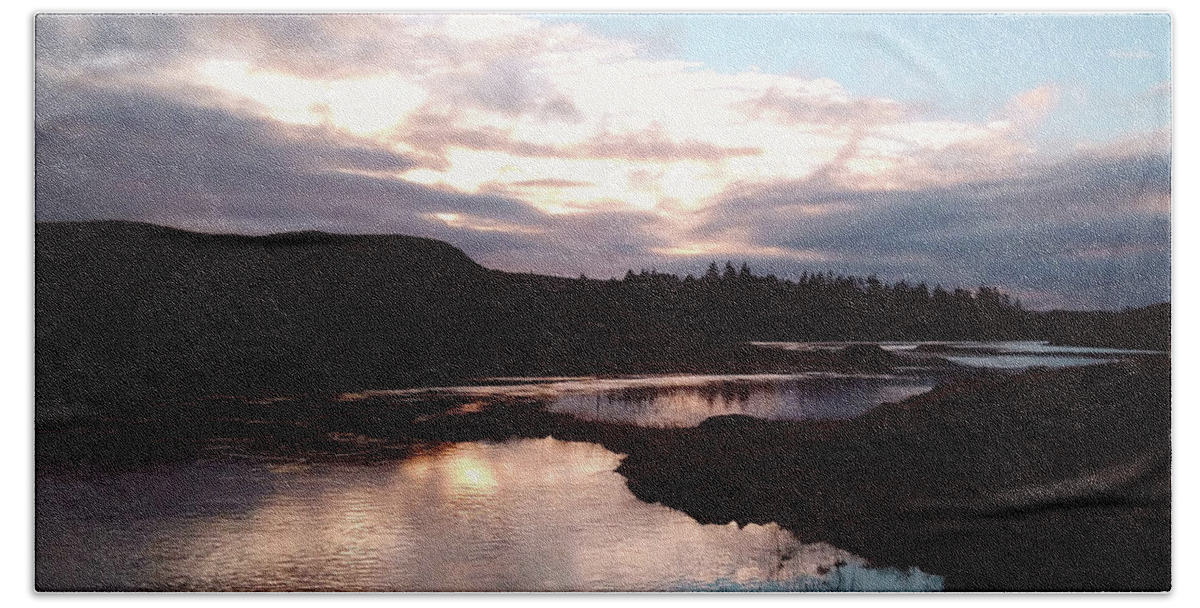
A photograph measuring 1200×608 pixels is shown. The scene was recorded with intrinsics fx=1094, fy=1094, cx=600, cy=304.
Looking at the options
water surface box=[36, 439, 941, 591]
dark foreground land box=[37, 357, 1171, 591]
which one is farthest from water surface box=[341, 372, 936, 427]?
water surface box=[36, 439, 941, 591]

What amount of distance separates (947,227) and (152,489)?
9.36 ft

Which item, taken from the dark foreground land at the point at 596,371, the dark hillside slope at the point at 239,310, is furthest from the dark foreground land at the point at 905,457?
the dark hillside slope at the point at 239,310

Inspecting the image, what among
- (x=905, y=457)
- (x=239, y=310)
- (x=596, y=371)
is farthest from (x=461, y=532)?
(x=905, y=457)

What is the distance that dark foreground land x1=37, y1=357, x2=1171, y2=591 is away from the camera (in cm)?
371

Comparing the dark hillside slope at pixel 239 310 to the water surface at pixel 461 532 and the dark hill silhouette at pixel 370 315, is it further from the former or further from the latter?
the water surface at pixel 461 532

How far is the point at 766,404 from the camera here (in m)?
3.75

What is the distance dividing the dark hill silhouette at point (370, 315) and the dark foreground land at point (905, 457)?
14 cm

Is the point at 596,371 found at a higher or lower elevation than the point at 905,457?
higher

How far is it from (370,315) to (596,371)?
80 cm

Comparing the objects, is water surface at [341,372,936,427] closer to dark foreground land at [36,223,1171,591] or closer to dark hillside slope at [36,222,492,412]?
dark foreground land at [36,223,1171,591]

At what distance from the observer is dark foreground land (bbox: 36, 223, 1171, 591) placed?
12.2ft

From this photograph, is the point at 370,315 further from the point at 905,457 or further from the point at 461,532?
the point at 905,457

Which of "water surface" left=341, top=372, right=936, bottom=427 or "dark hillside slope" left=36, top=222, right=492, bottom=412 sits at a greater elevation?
"dark hillside slope" left=36, top=222, right=492, bottom=412

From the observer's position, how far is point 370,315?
3750mm
